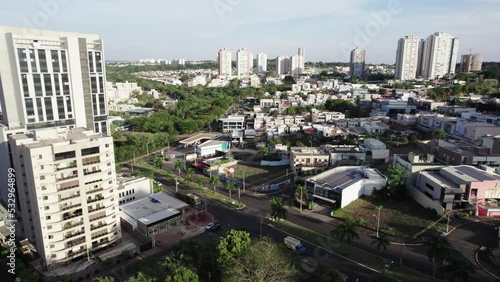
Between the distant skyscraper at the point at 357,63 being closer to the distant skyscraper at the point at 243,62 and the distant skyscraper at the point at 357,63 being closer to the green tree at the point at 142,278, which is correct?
the distant skyscraper at the point at 243,62

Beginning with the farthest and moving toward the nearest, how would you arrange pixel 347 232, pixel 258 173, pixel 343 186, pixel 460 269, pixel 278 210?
pixel 258 173 → pixel 343 186 → pixel 278 210 → pixel 347 232 → pixel 460 269

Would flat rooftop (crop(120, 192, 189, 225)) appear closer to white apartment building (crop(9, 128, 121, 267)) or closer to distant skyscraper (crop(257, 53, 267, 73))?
white apartment building (crop(9, 128, 121, 267))

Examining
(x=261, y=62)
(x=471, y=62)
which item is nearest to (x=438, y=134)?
(x=471, y=62)

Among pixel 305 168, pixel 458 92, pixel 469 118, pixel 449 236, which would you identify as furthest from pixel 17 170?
pixel 458 92

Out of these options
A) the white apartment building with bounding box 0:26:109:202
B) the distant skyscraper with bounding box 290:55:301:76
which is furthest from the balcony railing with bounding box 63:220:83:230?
the distant skyscraper with bounding box 290:55:301:76

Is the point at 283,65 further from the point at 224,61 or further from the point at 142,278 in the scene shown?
the point at 142,278

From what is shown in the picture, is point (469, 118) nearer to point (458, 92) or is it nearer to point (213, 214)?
point (458, 92)

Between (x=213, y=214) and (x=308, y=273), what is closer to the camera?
(x=308, y=273)

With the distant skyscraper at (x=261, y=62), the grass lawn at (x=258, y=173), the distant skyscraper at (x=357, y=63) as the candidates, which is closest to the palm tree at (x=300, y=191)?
the grass lawn at (x=258, y=173)
